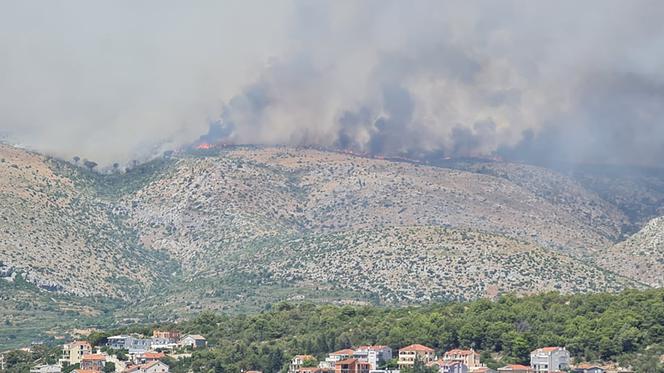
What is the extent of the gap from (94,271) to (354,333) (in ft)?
164

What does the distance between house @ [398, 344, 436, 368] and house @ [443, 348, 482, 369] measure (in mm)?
1259

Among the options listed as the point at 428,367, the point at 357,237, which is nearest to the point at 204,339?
the point at 428,367

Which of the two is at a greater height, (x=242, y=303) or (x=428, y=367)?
(x=242, y=303)

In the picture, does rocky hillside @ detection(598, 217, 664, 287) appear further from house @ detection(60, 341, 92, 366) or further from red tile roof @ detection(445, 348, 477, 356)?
house @ detection(60, 341, 92, 366)

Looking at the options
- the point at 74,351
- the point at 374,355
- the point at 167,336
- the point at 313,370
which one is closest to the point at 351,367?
the point at 313,370

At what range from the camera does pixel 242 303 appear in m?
186

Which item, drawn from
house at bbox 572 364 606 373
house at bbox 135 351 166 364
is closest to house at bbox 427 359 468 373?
house at bbox 572 364 606 373

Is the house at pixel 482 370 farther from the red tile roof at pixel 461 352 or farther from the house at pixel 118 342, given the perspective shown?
the house at pixel 118 342

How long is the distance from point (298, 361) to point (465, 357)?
11.5 metres

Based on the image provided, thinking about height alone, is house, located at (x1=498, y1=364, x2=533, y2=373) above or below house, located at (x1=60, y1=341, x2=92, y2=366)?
below

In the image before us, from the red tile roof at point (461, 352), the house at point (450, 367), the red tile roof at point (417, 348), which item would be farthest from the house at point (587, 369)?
the red tile roof at point (417, 348)

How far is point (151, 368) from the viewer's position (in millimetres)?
147375

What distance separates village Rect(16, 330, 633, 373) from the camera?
139375 millimetres

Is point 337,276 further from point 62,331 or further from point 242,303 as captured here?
point 62,331
